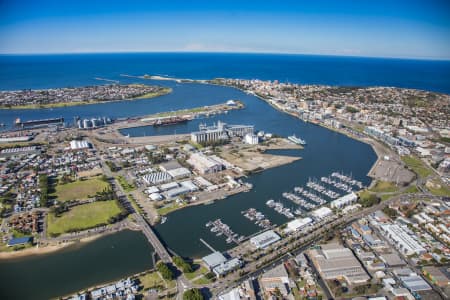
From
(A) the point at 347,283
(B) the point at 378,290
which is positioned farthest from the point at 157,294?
(B) the point at 378,290

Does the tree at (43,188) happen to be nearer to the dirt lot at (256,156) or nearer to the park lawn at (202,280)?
the park lawn at (202,280)

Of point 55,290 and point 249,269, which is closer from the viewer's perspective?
point 55,290

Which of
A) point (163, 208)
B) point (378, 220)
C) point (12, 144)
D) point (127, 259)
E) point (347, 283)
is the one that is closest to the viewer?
point (347, 283)

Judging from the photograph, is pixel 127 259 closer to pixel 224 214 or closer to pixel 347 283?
pixel 224 214

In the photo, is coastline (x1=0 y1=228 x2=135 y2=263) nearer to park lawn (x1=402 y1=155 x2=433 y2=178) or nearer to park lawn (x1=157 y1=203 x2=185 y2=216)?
park lawn (x1=157 y1=203 x2=185 y2=216)

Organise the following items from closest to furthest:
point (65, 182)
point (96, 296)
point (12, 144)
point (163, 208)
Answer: point (96, 296)
point (163, 208)
point (65, 182)
point (12, 144)

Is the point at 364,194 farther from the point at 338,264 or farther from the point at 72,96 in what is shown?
the point at 72,96

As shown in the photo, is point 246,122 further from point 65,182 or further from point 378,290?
point 378,290

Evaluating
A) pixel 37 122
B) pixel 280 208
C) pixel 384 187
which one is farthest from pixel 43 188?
pixel 384 187
